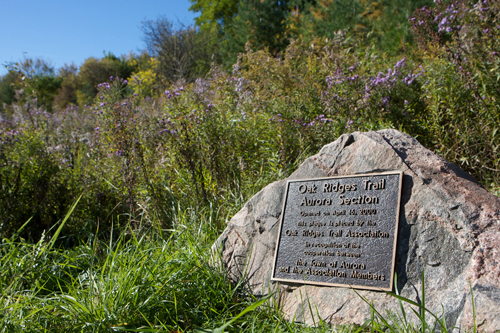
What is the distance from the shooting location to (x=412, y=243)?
93.0 inches

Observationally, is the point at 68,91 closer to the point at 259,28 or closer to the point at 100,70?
the point at 100,70

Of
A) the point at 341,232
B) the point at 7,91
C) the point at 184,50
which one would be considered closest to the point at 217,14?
the point at 184,50

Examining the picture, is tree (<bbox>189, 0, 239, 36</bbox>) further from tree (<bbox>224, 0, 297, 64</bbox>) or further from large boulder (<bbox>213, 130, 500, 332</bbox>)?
large boulder (<bbox>213, 130, 500, 332</bbox>)

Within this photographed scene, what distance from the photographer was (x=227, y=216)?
3.91m

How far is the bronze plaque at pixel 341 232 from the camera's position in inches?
96.8

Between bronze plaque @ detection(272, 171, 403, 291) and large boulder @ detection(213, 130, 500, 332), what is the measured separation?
67 millimetres

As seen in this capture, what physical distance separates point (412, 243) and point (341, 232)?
50cm

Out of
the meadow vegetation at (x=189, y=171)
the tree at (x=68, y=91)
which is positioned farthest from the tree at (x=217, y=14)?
the meadow vegetation at (x=189, y=171)

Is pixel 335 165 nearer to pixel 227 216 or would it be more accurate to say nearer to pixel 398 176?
pixel 398 176

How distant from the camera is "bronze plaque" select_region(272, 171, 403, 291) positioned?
2459 millimetres

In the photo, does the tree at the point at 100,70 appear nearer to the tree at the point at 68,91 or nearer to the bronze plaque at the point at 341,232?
the tree at the point at 68,91

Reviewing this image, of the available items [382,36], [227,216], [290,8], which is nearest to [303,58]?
Result: [382,36]

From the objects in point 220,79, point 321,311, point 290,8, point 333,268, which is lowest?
point 321,311

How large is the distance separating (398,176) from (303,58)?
6.91 metres
